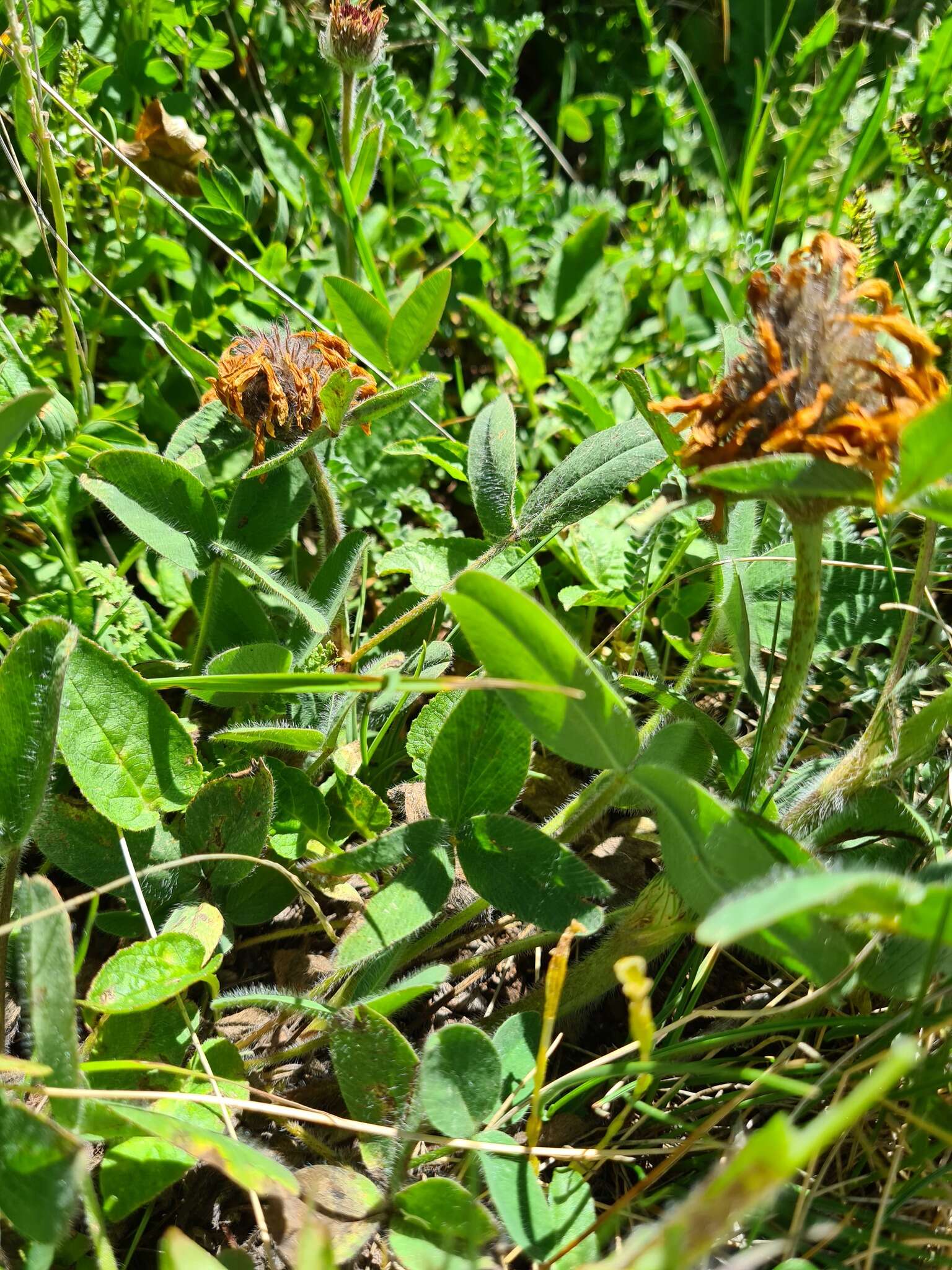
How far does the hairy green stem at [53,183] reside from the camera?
8.00 feet

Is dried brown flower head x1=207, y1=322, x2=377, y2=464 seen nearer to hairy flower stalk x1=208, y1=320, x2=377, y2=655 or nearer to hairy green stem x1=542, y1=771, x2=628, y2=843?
hairy flower stalk x1=208, y1=320, x2=377, y2=655

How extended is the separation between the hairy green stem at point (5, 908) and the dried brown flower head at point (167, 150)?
2.09 metres

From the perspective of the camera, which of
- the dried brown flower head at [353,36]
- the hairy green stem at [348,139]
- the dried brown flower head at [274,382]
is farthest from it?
the hairy green stem at [348,139]

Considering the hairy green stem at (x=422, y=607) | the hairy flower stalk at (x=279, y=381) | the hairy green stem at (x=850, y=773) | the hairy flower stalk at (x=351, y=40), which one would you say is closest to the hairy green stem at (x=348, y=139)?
the hairy flower stalk at (x=351, y=40)

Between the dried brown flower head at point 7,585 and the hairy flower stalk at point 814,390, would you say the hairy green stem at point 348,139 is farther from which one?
the hairy flower stalk at point 814,390

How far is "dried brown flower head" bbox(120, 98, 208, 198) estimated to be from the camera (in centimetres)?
312

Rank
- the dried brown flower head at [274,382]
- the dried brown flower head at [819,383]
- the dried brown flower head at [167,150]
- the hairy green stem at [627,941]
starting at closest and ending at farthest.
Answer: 1. the dried brown flower head at [819,383]
2. the hairy green stem at [627,941]
3. the dried brown flower head at [274,382]
4. the dried brown flower head at [167,150]

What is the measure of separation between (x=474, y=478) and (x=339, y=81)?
1.85 meters

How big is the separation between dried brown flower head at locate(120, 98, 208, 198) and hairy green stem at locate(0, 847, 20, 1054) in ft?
6.84

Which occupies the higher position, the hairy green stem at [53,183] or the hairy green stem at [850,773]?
the hairy green stem at [53,183]

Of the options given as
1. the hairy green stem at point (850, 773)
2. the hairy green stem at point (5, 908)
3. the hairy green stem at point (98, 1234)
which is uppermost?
the hairy green stem at point (850, 773)

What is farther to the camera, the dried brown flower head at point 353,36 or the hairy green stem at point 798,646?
the dried brown flower head at point 353,36

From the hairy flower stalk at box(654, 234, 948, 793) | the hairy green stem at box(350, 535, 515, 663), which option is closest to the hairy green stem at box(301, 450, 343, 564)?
the hairy green stem at box(350, 535, 515, 663)

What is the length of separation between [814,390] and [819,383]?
0.01 meters
